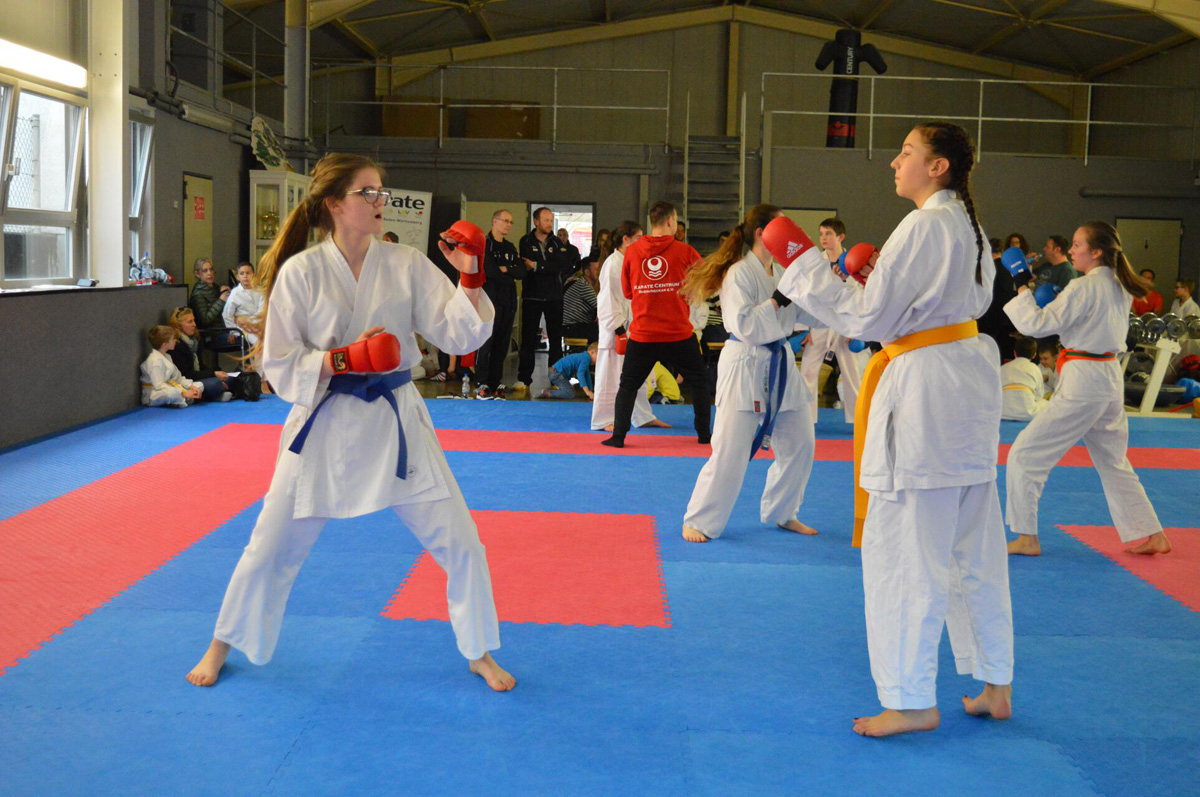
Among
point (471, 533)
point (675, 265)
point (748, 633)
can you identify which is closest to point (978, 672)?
point (748, 633)

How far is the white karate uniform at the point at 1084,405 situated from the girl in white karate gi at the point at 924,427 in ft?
6.16

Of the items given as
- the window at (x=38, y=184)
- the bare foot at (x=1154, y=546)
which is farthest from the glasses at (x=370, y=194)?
the window at (x=38, y=184)

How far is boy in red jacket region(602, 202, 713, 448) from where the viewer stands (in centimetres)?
646

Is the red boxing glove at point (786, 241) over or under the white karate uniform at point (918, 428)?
over

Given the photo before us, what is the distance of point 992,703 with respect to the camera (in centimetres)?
281

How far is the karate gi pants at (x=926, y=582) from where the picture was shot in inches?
104

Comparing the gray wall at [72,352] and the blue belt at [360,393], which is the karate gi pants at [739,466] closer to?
the blue belt at [360,393]

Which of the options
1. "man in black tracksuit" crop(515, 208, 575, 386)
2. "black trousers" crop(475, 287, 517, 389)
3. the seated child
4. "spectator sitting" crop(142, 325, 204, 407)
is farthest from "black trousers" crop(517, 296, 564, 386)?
the seated child

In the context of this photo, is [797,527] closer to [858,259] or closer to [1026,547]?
[1026,547]

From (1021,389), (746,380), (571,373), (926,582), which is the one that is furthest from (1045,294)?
(571,373)

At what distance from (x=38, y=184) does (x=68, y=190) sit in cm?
32

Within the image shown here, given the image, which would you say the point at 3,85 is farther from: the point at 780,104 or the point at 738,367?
the point at 780,104

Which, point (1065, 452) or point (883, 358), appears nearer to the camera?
point (883, 358)

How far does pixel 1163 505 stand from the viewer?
554cm
